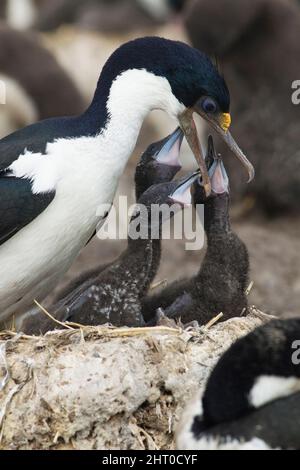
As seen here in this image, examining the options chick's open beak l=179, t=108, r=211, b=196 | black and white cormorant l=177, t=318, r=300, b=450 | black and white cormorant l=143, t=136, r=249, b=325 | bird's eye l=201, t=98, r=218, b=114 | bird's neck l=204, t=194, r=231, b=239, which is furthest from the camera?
bird's neck l=204, t=194, r=231, b=239

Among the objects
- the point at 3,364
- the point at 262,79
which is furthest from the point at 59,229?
the point at 262,79

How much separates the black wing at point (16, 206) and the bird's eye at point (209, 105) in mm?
981

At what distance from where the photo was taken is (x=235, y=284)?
8.20 m

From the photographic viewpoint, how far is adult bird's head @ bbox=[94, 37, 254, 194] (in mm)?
7781

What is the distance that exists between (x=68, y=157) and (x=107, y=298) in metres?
0.88

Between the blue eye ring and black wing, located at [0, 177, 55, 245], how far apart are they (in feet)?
3.22

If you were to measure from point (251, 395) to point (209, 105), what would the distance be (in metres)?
2.08

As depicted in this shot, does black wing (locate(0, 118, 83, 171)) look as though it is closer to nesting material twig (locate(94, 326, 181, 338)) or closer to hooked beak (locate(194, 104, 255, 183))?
hooked beak (locate(194, 104, 255, 183))

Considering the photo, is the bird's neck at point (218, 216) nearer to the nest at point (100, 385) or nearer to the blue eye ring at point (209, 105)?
the blue eye ring at point (209, 105)

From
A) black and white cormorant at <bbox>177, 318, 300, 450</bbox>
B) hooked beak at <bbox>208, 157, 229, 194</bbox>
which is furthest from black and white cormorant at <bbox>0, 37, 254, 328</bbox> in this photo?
black and white cormorant at <bbox>177, 318, 300, 450</bbox>

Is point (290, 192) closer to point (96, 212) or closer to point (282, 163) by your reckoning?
point (282, 163)

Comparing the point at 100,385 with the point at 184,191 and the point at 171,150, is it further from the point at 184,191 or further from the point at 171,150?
the point at 171,150

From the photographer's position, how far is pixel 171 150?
27.6 ft
